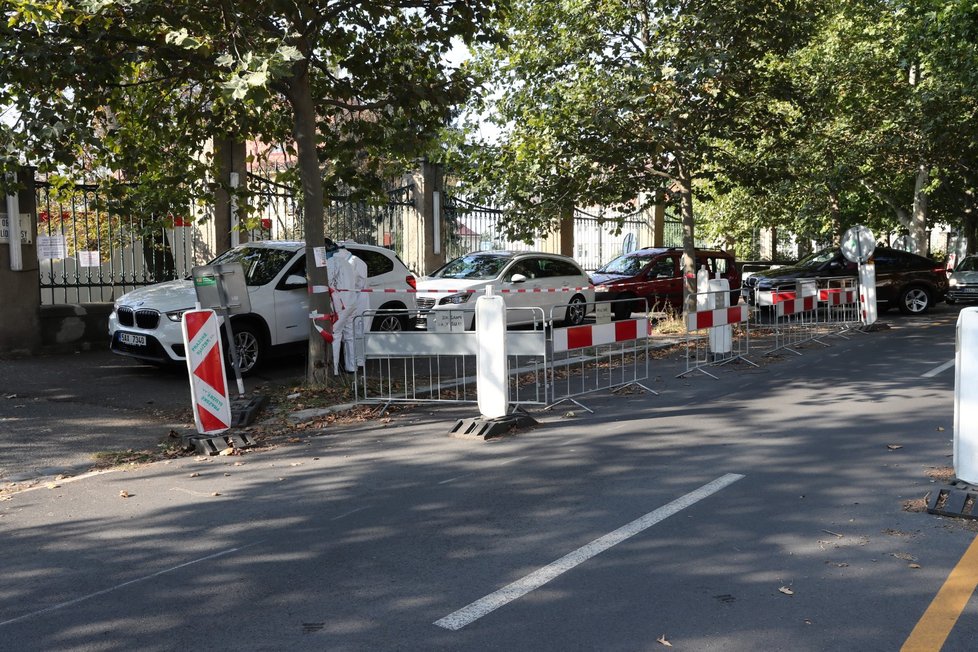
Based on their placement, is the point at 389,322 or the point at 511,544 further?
the point at 389,322

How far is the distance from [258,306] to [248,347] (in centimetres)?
57

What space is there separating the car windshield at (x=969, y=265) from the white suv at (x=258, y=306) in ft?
59.2

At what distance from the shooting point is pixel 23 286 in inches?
531

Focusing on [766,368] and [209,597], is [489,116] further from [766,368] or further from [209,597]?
[209,597]

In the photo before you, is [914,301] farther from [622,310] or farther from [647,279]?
[622,310]

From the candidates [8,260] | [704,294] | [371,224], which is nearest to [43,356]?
[8,260]

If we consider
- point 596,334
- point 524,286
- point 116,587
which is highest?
point 524,286

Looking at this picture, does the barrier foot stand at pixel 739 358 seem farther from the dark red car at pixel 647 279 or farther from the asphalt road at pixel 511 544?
the dark red car at pixel 647 279

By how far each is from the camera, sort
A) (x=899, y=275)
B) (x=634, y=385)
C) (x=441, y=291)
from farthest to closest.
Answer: (x=899, y=275), (x=441, y=291), (x=634, y=385)

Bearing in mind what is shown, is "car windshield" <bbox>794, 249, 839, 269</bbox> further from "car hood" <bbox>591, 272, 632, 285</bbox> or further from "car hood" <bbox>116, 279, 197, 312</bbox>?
"car hood" <bbox>116, 279, 197, 312</bbox>

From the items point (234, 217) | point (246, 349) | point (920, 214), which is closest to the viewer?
point (246, 349)

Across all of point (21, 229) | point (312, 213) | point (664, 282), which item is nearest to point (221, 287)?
point (312, 213)

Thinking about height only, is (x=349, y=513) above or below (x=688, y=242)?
below

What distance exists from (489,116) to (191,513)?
14406 mm
